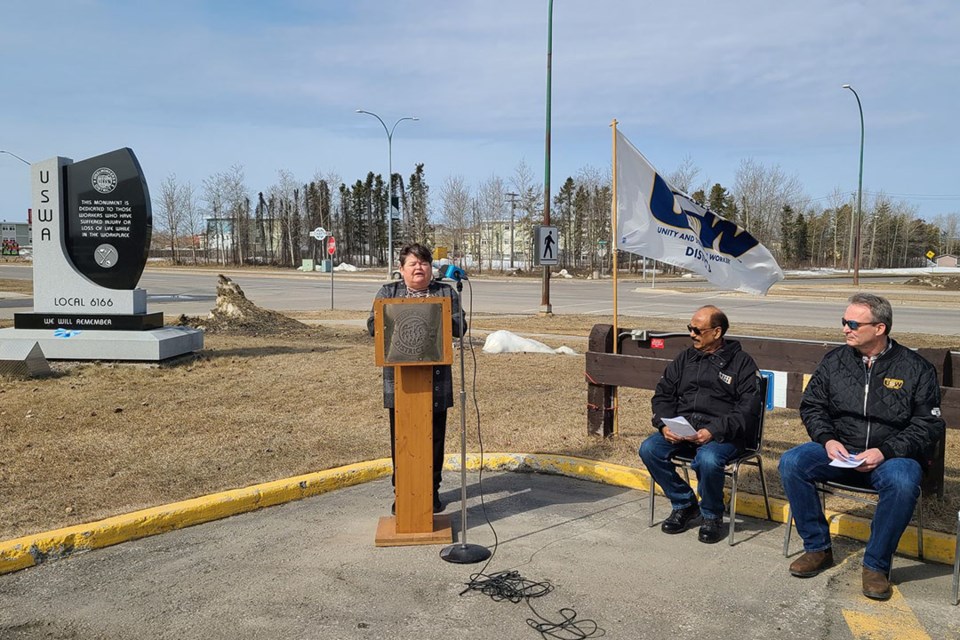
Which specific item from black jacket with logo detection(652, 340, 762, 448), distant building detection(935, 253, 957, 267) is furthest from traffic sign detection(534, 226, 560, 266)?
distant building detection(935, 253, 957, 267)

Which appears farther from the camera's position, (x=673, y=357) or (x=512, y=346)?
(x=512, y=346)

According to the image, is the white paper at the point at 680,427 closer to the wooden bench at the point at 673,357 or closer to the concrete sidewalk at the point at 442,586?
the concrete sidewalk at the point at 442,586

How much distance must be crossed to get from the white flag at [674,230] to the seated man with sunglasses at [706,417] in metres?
1.51

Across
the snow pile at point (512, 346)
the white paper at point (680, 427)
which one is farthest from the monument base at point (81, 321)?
the white paper at point (680, 427)

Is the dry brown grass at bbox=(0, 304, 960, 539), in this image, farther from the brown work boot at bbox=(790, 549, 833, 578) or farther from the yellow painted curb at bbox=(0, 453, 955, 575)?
the brown work boot at bbox=(790, 549, 833, 578)

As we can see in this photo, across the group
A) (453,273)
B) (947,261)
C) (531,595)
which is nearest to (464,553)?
(531,595)

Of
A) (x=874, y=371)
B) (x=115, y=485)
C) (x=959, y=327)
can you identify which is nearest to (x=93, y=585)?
(x=115, y=485)

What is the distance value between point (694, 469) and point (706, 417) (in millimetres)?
333

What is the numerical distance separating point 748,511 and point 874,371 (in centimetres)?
141

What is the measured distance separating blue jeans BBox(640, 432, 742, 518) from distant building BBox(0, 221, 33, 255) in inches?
3805

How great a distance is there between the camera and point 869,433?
4.25 metres

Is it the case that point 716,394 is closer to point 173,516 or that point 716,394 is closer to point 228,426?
point 173,516

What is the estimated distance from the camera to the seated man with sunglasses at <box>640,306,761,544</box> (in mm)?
4695

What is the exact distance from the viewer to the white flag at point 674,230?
6336 mm
